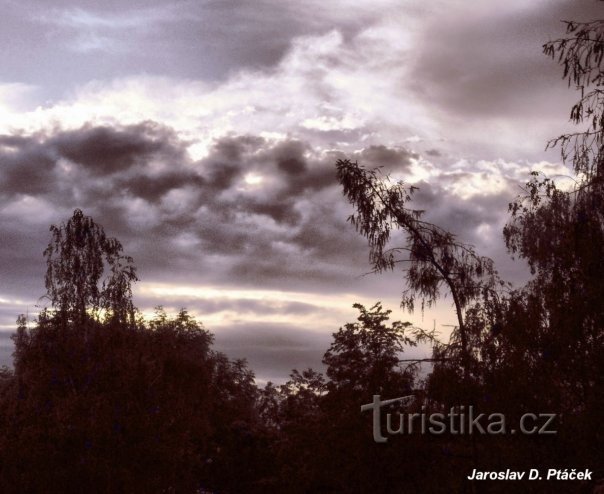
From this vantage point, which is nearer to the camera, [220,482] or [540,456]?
[540,456]

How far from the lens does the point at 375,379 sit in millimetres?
29328

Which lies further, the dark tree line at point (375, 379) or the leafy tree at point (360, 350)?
the leafy tree at point (360, 350)

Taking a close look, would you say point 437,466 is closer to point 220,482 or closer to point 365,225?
point 365,225

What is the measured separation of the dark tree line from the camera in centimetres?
1848

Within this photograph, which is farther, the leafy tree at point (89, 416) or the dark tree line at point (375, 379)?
the leafy tree at point (89, 416)

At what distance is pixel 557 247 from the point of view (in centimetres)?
1931

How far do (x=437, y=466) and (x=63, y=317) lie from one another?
17573 mm

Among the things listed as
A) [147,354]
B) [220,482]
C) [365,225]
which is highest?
[365,225]

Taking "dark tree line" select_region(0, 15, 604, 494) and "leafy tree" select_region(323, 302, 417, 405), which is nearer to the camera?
"dark tree line" select_region(0, 15, 604, 494)

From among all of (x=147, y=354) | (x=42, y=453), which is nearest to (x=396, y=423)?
(x=147, y=354)

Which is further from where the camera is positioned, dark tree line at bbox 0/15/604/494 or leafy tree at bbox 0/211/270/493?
leafy tree at bbox 0/211/270/493

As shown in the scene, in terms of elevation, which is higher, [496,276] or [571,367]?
[496,276]

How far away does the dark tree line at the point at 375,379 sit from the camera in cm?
1848

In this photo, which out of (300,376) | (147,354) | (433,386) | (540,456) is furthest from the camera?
(300,376)
